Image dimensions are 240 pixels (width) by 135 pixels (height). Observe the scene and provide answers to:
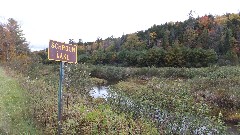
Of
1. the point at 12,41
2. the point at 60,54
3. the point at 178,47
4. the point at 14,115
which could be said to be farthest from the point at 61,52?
the point at 178,47

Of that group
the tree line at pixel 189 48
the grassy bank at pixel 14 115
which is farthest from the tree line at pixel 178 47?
the grassy bank at pixel 14 115

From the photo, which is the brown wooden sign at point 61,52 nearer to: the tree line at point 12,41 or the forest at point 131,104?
the forest at point 131,104

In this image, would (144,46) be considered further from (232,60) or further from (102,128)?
(102,128)

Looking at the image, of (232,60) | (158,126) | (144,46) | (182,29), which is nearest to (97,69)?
(232,60)

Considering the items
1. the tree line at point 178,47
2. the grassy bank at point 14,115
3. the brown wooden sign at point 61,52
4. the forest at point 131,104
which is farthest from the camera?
the tree line at point 178,47

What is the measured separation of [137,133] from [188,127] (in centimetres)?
213

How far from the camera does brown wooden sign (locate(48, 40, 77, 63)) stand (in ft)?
22.7

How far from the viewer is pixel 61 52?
7.28 meters

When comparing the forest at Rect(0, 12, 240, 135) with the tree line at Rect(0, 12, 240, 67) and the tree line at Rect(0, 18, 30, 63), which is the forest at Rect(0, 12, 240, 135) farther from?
the tree line at Rect(0, 12, 240, 67)

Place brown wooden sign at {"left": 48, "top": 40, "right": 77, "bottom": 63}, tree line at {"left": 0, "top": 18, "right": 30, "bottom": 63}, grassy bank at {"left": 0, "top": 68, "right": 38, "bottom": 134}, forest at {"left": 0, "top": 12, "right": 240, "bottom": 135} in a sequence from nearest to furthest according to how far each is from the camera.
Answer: brown wooden sign at {"left": 48, "top": 40, "right": 77, "bottom": 63}, grassy bank at {"left": 0, "top": 68, "right": 38, "bottom": 134}, forest at {"left": 0, "top": 12, "right": 240, "bottom": 135}, tree line at {"left": 0, "top": 18, "right": 30, "bottom": 63}

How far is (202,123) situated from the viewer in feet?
28.5

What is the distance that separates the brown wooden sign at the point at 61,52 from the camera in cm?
693

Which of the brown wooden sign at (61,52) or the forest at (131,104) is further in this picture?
the forest at (131,104)

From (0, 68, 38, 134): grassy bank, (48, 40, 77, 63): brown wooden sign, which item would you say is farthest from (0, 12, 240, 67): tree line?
(48, 40, 77, 63): brown wooden sign
